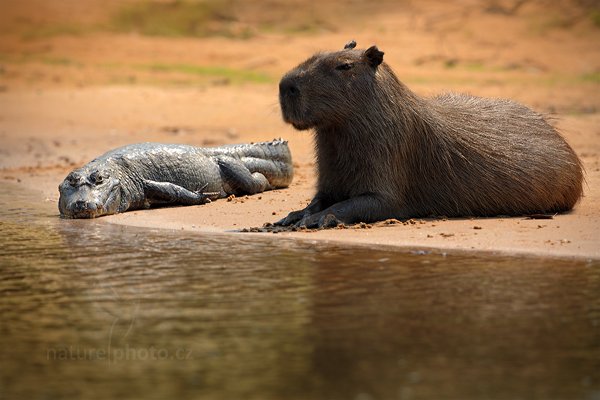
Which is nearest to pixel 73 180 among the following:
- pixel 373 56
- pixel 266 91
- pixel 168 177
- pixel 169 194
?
pixel 169 194

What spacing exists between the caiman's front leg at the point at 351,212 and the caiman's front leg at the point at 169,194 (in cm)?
258

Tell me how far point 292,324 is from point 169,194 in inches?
233

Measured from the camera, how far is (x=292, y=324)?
5941 millimetres

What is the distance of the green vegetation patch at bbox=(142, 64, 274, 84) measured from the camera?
75.7 ft


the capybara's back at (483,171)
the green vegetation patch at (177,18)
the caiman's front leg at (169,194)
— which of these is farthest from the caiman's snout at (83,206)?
the green vegetation patch at (177,18)

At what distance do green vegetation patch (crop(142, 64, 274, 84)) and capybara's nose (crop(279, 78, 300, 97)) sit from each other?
13687 millimetres

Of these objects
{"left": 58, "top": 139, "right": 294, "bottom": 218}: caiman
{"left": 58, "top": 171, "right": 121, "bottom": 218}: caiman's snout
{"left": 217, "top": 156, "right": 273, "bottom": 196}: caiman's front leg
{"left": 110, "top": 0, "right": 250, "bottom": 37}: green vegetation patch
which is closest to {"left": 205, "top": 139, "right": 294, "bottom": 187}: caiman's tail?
{"left": 58, "top": 139, "right": 294, "bottom": 218}: caiman

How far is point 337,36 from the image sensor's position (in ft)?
90.2

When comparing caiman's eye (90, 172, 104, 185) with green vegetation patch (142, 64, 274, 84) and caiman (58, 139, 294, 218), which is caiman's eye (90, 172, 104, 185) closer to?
caiman (58, 139, 294, 218)

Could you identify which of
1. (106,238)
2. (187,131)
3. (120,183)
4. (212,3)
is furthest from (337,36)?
(106,238)

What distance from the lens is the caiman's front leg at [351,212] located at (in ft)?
30.7

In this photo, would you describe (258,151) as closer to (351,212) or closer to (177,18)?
(351,212)

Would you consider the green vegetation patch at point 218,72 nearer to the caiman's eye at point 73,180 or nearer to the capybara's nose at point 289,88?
the caiman's eye at point 73,180

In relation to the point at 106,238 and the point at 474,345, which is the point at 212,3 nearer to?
the point at 106,238
